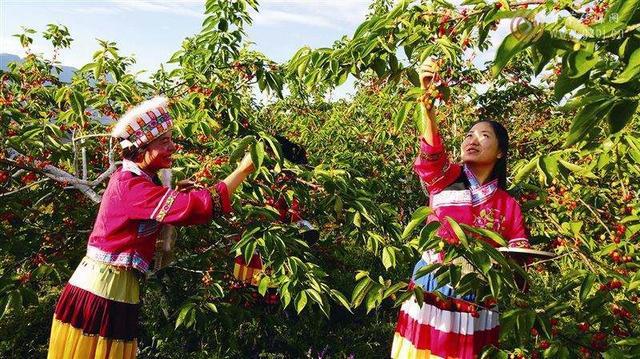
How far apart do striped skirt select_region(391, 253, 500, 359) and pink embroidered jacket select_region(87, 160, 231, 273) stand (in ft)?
3.42

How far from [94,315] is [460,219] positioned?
6.06 ft

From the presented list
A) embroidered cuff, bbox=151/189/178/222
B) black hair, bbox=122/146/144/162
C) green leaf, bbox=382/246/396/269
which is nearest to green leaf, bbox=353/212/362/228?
green leaf, bbox=382/246/396/269

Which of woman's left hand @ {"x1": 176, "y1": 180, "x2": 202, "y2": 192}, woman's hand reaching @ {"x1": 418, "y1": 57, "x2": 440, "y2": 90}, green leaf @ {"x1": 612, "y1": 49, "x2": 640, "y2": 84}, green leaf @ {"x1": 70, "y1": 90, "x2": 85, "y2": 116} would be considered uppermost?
woman's hand reaching @ {"x1": 418, "y1": 57, "x2": 440, "y2": 90}

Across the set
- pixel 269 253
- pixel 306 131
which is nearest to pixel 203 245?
pixel 269 253

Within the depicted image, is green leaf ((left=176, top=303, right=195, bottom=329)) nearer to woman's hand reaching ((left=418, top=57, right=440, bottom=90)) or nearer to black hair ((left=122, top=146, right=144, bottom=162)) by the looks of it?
black hair ((left=122, top=146, right=144, bottom=162))

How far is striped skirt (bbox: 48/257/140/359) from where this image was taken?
231 centimetres

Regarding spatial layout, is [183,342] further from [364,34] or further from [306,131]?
[364,34]

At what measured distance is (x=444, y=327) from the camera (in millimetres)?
2182

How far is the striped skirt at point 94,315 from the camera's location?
2.31m

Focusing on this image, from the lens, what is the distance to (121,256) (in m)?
2.32

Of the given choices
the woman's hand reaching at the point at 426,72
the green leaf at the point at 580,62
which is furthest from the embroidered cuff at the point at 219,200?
the green leaf at the point at 580,62

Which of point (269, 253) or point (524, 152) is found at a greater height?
point (524, 152)

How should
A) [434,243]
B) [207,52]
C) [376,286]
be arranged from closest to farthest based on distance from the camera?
[434,243], [376,286], [207,52]

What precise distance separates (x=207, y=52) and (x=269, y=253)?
1.85 metres
